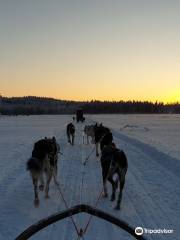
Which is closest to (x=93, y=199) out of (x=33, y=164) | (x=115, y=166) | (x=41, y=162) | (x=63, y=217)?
(x=115, y=166)

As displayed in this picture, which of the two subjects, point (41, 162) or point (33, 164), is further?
point (41, 162)

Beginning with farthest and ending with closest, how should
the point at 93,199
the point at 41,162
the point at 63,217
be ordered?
the point at 93,199 → the point at 41,162 → the point at 63,217

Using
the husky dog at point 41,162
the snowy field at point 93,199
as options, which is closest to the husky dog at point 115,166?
the snowy field at point 93,199

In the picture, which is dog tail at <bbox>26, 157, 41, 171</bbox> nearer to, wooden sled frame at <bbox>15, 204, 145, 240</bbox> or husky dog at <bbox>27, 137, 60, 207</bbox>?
husky dog at <bbox>27, 137, 60, 207</bbox>

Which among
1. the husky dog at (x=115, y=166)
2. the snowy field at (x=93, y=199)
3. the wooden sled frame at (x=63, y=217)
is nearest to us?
the wooden sled frame at (x=63, y=217)

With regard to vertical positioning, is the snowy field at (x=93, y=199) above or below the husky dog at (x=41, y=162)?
below

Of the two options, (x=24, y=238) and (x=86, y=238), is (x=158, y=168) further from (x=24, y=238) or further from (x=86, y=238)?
(x=24, y=238)

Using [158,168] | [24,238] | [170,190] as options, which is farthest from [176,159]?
[24,238]

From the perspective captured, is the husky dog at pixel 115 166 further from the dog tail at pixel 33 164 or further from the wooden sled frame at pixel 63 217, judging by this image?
the wooden sled frame at pixel 63 217

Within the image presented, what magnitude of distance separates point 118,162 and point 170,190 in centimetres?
211

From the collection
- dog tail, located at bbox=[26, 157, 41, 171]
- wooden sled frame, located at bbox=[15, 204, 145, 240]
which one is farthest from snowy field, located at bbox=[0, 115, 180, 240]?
wooden sled frame, located at bbox=[15, 204, 145, 240]

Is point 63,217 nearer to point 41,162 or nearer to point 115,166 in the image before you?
point 115,166

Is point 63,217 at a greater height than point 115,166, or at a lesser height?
greater

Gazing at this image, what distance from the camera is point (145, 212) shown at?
25.1 ft
